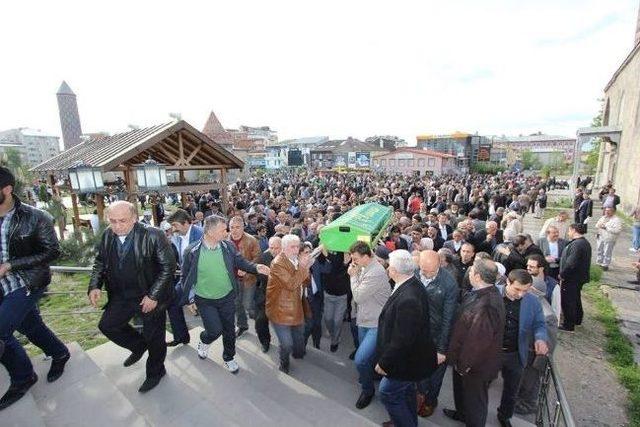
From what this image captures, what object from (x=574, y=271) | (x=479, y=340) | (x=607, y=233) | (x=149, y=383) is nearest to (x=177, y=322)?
(x=149, y=383)

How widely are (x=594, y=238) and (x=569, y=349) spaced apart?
9397mm

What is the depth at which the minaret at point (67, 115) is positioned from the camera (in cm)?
7812

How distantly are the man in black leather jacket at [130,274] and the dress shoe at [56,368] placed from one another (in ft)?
2.00

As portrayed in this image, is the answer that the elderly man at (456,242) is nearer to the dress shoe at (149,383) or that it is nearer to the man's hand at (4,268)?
the dress shoe at (149,383)

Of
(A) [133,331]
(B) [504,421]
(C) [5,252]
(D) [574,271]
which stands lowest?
(B) [504,421]

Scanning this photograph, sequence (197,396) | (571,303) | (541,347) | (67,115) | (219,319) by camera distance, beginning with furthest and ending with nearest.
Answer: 1. (67,115)
2. (571,303)
3. (219,319)
4. (197,396)
5. (541,347)

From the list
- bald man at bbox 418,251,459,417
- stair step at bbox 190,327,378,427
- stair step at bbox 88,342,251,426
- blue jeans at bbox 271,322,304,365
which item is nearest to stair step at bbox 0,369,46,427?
stair step at bbox 88,342,251,426

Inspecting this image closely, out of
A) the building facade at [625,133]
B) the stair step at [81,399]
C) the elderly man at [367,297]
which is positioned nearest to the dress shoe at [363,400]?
the elderly man at [367,297]

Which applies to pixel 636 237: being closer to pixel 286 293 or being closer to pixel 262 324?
pixel 286 293

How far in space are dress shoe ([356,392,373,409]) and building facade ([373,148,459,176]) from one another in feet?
172

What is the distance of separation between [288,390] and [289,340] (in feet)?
1.85

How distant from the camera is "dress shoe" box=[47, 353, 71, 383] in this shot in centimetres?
325

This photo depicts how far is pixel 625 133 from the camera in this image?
19.5 meters

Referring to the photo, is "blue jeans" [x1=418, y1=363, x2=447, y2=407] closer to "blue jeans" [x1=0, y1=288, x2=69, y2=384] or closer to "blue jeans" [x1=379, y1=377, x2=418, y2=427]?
"blue jeans" [x1=379, y1=377, x2=418, y2=427]
